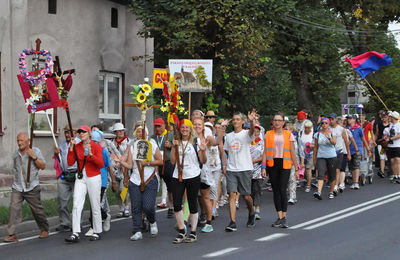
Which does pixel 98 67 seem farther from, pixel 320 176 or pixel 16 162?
pixel 16 162

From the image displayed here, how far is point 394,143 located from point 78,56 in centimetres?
887

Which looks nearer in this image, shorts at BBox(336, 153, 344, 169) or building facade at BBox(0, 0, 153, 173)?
shorts at BBox(336, 153, 344, 169)

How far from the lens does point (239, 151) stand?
10.9 meters

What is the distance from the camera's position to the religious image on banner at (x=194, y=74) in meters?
16.7

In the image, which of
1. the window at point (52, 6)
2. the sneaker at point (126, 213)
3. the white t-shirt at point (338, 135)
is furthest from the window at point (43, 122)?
the white t-shirt at point (338, 135)

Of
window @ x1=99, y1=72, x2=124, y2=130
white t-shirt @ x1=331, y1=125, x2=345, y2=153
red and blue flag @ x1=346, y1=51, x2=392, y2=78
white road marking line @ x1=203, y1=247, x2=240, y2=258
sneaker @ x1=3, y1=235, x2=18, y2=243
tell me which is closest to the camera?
white road marking line @ x1=203, y1=247, x2=240, y2=258

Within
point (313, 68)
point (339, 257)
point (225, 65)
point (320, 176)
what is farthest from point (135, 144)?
point (313, 68)

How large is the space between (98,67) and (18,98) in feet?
11.5

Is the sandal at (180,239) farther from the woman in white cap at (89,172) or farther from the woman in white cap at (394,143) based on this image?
the woman in white cap at (394,143)

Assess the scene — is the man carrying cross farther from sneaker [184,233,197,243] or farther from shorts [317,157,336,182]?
shorts [317,157,336,182]

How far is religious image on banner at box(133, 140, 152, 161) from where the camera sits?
403 inches

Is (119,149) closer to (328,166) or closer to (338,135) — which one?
(328,166)

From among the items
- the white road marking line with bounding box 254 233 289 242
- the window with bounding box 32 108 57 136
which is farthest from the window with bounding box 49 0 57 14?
the white road marking line with bounding box 254 233 289 242

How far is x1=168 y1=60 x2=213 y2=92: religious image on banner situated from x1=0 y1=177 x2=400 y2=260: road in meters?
4.35
